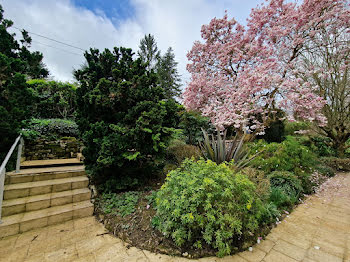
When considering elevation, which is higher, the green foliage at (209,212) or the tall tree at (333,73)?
the tall tree at (333,73)

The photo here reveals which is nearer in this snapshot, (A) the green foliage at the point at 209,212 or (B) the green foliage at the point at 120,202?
(A) the green foliage at the point at 209,212

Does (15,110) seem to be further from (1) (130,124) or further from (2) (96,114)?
(1) (130,124)

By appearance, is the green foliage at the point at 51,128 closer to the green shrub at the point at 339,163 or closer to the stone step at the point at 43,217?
the stone step at the point at 43,217

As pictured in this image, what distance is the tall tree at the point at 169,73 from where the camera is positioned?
15.8 m

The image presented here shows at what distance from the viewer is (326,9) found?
156 inches

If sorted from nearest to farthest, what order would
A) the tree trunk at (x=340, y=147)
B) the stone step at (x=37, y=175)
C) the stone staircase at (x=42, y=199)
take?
1. the stone staircase at (x=42, y=199)
2. the stone step at (x=37, y=175)
3. the tree trunk at (x=340, y=147)

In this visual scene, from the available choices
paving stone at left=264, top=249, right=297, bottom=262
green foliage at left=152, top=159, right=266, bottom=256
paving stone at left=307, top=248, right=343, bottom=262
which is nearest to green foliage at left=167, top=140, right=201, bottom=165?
green foliage at left=152, top=159, right=266, bottom=256

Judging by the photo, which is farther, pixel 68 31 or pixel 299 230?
pixel 68 31

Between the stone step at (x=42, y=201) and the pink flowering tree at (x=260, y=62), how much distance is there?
152 inches

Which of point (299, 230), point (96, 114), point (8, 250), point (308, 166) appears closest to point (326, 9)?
point (308, 166)

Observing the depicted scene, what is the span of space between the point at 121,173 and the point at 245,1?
597 centimetres

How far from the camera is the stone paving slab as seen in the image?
1502 mm

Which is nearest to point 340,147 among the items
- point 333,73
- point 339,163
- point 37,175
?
point 339,163

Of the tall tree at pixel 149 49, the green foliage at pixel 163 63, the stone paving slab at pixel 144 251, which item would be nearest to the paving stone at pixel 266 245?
the stone paving slab at pixel 144 251
